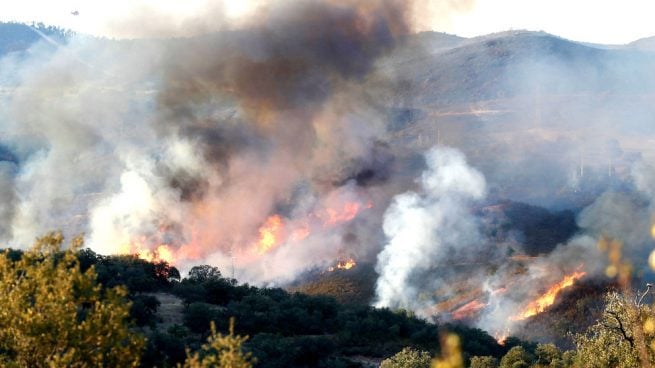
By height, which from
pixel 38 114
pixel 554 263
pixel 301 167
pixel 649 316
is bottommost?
pixel 554 263

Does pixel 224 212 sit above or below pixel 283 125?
below

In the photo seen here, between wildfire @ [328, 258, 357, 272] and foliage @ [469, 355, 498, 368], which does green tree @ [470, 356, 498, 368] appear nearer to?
foliage @ [469, 355, 498, 368]

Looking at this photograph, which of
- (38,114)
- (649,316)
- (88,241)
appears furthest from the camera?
(38,114)

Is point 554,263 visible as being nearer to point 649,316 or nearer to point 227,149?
point 227,149

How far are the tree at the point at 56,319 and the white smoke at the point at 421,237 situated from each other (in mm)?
85740

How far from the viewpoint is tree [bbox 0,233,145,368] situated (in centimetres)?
1958

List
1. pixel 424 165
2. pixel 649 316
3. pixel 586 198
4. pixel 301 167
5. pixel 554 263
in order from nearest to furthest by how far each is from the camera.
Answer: pixel 649 316 → pixel 554 263 → pixel 301 167 → pixel 586 198 → pixel 424 165

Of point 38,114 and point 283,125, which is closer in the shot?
point 283,125

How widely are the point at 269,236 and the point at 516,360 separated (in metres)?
72.8

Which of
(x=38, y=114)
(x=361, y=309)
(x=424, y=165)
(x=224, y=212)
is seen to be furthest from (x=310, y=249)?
(x=38, y=114)

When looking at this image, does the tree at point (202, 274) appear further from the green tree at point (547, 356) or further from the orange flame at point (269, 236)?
the green tree at point (547, 356)

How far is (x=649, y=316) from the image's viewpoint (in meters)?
37.4

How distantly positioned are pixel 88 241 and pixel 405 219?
54.3 m

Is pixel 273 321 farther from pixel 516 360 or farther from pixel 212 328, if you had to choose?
pixel 212 328
